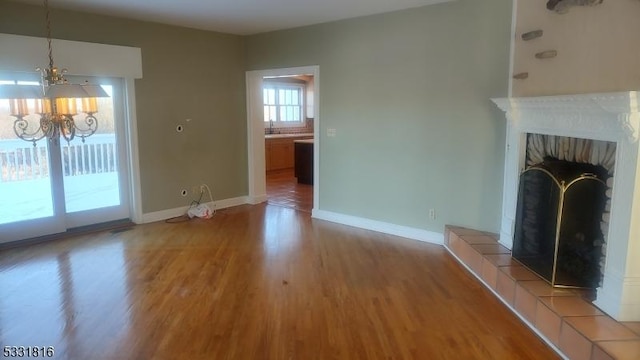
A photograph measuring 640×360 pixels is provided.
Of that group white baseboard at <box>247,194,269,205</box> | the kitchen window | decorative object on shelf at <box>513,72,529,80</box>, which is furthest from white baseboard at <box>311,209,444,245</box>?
the kitchen window

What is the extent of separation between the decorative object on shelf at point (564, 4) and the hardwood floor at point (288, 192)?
13.0 ft

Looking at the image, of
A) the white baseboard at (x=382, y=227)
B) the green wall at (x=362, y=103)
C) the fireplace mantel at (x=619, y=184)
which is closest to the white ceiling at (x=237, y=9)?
the green wall at (x=362, y=103)

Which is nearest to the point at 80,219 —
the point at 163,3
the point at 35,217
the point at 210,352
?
the point at 35,217

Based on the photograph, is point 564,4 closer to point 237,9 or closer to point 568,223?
point 568,223

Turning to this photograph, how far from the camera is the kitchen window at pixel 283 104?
34.4 feet

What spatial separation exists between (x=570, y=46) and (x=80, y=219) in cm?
544

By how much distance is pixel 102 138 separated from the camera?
17.4 feet

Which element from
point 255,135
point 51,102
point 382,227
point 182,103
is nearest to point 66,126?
point 51,102

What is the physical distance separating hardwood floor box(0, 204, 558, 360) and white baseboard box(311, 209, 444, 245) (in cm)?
13

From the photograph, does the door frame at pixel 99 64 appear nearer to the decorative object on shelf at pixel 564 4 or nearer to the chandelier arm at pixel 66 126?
the chandelier arm at pixel 66 126

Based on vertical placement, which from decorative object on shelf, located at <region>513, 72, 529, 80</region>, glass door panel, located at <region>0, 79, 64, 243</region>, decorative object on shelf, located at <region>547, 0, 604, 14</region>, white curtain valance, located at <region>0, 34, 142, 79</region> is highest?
decorative object on shelf, located at <region>547, 0, 604, 14</region>

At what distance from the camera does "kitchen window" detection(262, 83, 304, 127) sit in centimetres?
1048

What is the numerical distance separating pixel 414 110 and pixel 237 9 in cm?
225

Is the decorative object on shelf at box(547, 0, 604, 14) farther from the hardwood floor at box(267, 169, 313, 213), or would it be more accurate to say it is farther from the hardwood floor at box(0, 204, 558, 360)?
the hardwood floor at box(267, 169, 313, 213)
